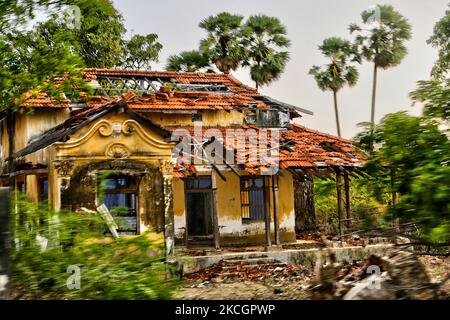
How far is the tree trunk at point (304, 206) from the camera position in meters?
24.7

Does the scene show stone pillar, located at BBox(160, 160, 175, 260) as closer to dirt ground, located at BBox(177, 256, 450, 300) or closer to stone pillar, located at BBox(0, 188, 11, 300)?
dirt ground, located at BBox(177, 256, 450, 300)

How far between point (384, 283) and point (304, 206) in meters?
17.3

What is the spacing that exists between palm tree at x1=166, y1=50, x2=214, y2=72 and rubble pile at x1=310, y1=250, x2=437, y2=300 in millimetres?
21484

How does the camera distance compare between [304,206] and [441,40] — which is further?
[441,40]

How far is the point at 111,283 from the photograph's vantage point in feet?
18.6

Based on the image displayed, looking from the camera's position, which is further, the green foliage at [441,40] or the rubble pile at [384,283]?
the green foliage at [441,40]

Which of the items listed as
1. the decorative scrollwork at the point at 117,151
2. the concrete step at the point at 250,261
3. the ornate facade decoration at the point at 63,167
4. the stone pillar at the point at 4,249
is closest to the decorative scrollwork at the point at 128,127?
the decorative scrollwork at the point at 117,151

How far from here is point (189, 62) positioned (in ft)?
95.1

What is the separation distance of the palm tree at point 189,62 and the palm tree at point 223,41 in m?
0.35

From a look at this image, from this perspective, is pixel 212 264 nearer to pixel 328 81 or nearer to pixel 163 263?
pixel 163 263

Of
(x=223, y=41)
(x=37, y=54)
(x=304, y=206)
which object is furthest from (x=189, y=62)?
(x=37, y=54)

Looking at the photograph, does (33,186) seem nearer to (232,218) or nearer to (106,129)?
(106,129)

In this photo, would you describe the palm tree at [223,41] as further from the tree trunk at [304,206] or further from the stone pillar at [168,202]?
the stone pillar at [168,202]

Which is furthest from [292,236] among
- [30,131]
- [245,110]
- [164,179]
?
[30,131]
